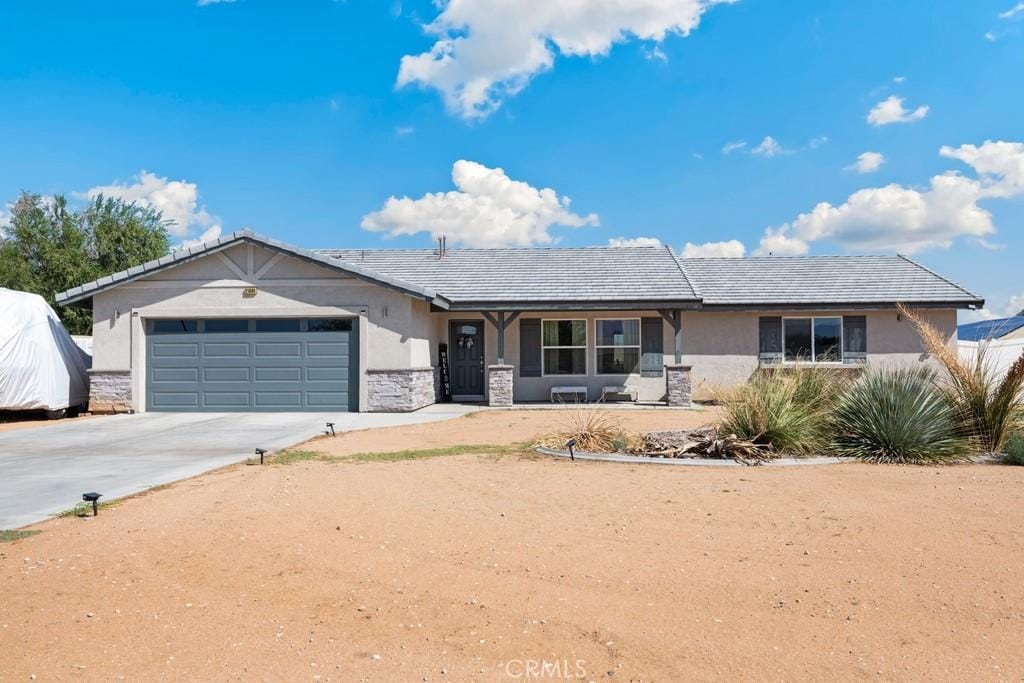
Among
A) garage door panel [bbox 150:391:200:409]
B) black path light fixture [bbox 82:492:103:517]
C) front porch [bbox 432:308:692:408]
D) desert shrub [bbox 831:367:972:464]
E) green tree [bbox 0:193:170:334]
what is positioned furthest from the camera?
green tree [bbox 0:193:170:334]

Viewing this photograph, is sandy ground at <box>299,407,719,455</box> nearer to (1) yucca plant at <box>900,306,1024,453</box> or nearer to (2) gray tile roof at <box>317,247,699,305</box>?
(2) gray tile roof at <box>317,247,699,305</box>

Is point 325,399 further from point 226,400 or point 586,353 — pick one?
point 586,353

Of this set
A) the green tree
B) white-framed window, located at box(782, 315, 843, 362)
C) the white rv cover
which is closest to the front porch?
white-framed window, located at box(782, 315, 843, 362)

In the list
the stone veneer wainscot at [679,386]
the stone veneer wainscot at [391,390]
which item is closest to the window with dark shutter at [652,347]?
the stone veneer wainscot at [679,386]

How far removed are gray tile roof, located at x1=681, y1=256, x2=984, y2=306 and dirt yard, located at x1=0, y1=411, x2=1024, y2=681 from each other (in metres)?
13.9

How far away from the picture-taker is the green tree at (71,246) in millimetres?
31375

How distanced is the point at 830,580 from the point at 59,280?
35226 millimetres

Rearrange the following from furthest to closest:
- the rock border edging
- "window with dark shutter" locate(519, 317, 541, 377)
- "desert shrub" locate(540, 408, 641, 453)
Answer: "window with dark shutter" locate(519, 317, 541, 377) < "desert shrub" locate(540, 408, 641, 453) < the rock border edging

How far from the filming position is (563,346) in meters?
20.7

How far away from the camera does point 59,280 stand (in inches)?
1254

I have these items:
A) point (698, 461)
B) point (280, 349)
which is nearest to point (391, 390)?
point (280, 349)

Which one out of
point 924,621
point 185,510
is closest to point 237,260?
point 185,510

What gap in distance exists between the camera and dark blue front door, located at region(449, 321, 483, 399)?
2145 centimetres

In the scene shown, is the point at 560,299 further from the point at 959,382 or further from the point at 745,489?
the point at 745,489
